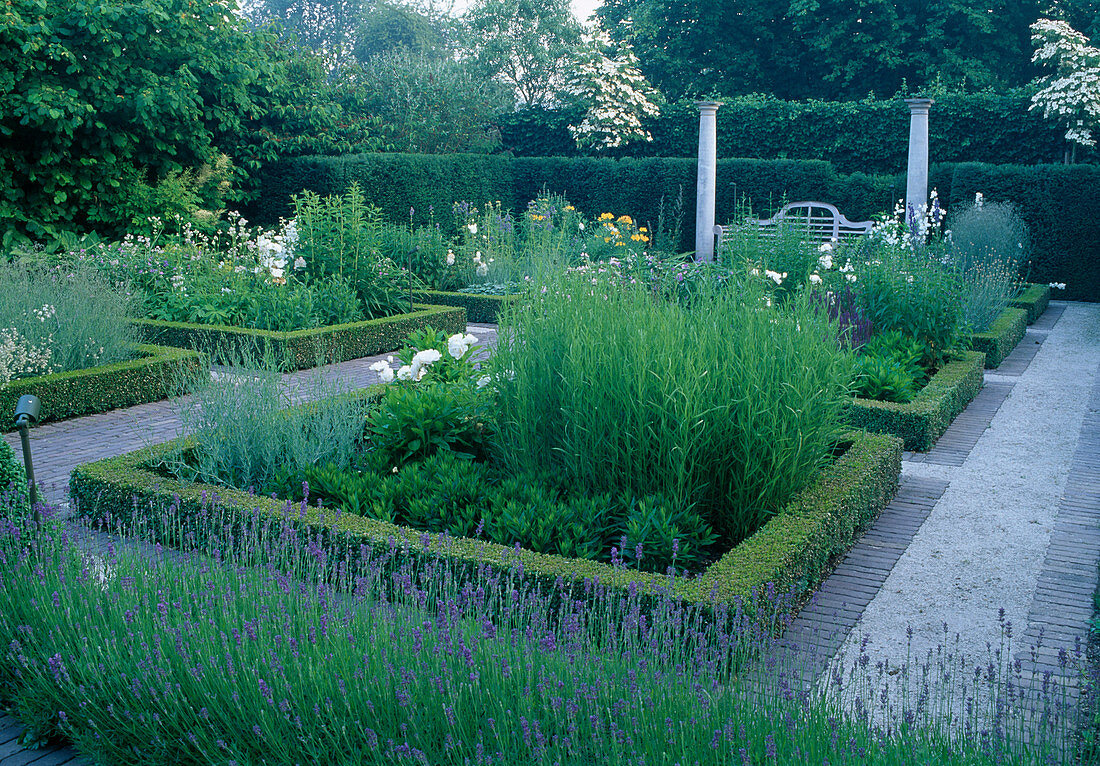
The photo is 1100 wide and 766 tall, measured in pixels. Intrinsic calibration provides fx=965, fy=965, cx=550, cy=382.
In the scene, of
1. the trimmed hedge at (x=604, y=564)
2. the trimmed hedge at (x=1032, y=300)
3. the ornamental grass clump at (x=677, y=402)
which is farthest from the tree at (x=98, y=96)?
the trimmed hedge at (x=1032, y=300)

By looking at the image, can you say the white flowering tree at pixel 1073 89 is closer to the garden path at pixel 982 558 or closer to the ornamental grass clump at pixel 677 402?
the garden path at pixel 982 558

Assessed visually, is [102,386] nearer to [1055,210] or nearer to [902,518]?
[902,518]

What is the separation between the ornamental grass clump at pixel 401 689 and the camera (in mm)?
2459

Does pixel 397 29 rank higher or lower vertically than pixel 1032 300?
higher

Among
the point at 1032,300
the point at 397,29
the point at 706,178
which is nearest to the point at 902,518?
the point at 1032,300

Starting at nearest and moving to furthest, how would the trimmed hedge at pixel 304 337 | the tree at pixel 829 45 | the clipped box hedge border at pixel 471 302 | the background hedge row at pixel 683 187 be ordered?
1. the trimmed hedge at pixel 304 337
2. the clipped box hedge border at pixel 471 302
3. the background hedge row at pixel 683 187
4. the tree at pixel 829 45

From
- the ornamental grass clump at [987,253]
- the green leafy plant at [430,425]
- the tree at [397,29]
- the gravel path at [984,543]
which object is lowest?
the gravel path at [984,543]

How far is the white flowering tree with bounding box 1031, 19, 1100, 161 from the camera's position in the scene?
15.2 meters

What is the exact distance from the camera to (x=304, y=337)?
905 cm

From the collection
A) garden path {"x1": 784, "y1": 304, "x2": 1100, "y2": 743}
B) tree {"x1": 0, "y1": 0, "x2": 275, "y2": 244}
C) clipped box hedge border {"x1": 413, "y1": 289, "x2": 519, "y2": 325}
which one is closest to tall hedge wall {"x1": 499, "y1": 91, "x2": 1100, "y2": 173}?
tree {"x1": 0, "y1": 0, "x2": 275, "y2": 244}

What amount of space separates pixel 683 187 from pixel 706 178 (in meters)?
2.59

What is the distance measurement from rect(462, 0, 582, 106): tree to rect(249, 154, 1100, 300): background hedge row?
53.5 feet

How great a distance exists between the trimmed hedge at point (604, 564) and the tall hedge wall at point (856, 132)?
43.4 feet

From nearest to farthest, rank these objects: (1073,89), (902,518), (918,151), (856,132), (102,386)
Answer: (902,518) → (102,386) → (918,151) → (1073,89) → (856,132)
